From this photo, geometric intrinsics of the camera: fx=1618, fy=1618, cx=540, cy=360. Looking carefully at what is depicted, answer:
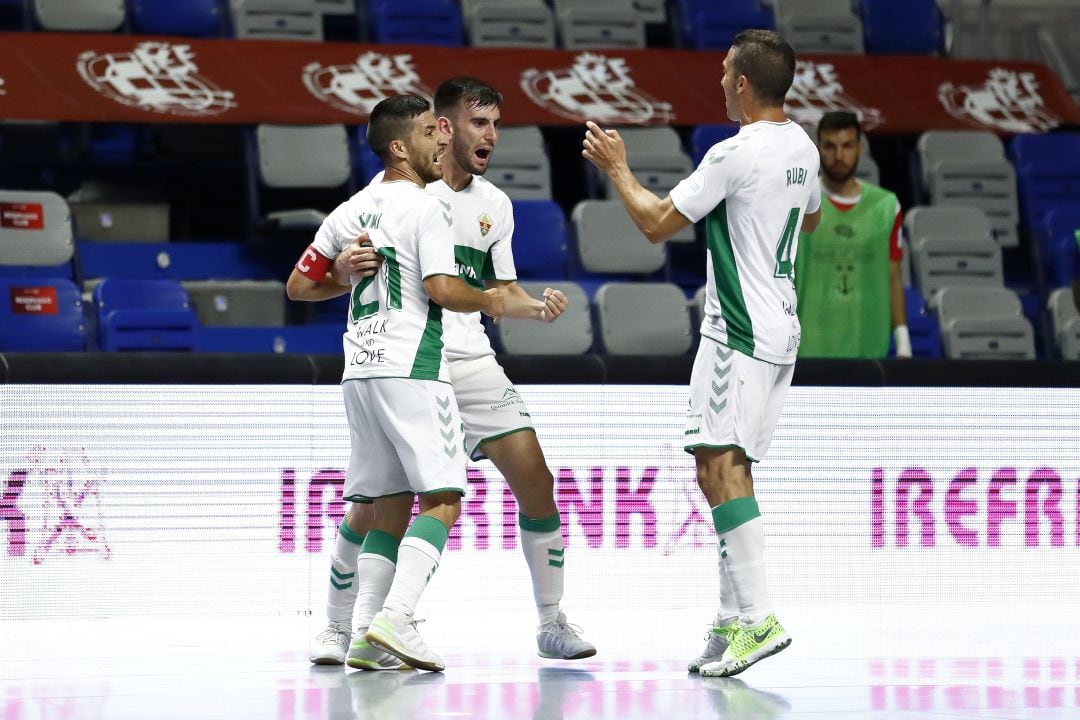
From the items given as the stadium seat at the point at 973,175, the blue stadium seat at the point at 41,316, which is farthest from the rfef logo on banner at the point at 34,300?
the stadium seat at the point at 973,175

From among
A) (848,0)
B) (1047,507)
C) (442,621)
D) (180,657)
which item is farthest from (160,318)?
(848,0)

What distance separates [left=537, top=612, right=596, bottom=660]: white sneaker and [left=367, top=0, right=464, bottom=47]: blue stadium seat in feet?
20.5

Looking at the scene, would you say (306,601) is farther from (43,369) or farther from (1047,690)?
(1047,690)

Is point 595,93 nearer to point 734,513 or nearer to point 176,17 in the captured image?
point 176,17

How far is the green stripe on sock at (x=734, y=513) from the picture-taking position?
5070mm

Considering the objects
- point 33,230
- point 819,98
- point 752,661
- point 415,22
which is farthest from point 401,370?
point 819,98

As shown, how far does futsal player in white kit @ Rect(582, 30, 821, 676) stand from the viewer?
5039 mm

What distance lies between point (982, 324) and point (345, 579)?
5.88 meters

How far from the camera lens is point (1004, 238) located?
38.2 ft

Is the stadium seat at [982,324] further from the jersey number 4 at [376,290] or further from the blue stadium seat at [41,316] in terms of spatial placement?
the jersey number 4 at [376,290]

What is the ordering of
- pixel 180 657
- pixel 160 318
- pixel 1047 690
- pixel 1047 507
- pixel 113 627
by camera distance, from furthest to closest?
1. pixel 160 318
2. pixel 1047 507
3. pixel 113 627
4. pixel 180 657
5. pixel 1047 690

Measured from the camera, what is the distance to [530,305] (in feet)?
17.5

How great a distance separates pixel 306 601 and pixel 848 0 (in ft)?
24.9

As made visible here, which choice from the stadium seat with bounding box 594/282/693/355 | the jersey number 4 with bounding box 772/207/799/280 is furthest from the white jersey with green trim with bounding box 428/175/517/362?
the stadium seat with bounding box 594/282/693/355
